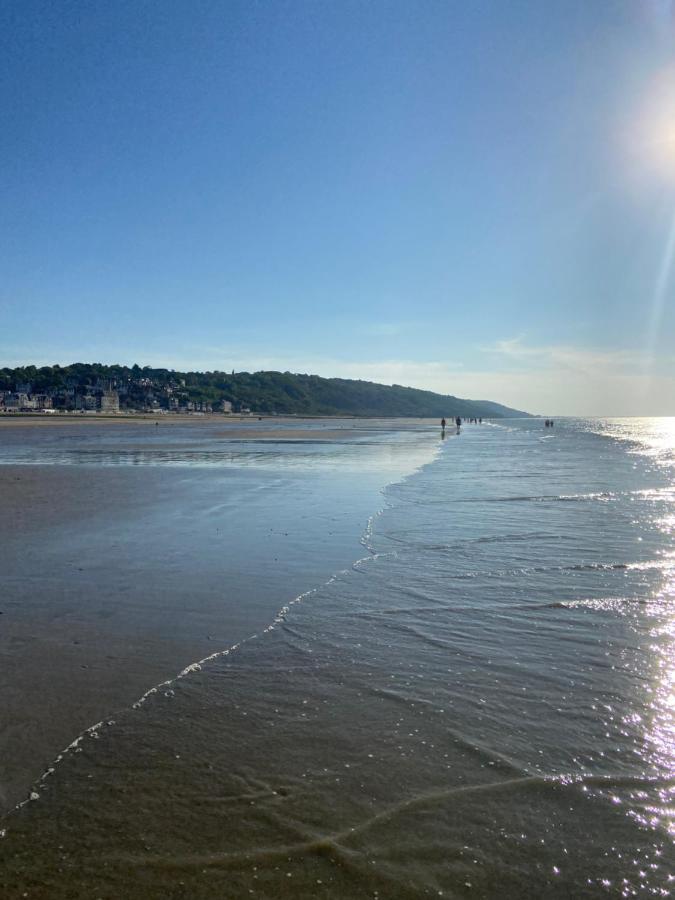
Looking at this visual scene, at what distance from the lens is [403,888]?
9.05 feet

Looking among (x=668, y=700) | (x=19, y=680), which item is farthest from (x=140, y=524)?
(x=668, y=700)

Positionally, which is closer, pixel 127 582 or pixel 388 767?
pixel 388 767

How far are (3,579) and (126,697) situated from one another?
15.1 ft

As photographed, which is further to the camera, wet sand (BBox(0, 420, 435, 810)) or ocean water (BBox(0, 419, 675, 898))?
wet sand (BBox(0, 420, 435, 810))

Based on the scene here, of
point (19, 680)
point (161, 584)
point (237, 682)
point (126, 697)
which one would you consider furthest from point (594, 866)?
point (161, 584)

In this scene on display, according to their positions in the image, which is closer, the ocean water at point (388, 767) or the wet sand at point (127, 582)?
the ocean water at point (388, 767)

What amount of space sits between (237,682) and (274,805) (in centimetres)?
168

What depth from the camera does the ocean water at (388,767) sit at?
2.85 metres

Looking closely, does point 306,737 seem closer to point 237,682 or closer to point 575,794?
point 237,682

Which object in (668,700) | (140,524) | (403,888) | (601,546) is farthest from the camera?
(140,524)

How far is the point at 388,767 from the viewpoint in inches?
146

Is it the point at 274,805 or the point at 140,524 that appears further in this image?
the point at 140,524

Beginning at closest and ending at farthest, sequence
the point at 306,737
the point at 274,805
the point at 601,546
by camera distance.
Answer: the point at 274,805 → the point at 306,737 → the point at 601,546

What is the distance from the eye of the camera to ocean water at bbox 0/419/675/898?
2.85 m
